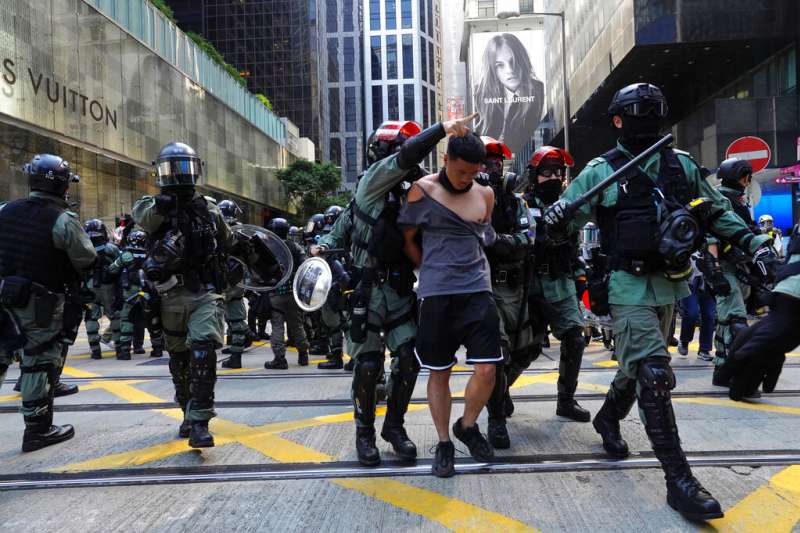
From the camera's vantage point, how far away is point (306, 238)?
922 cm

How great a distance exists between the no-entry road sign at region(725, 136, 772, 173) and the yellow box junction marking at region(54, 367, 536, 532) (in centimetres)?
703

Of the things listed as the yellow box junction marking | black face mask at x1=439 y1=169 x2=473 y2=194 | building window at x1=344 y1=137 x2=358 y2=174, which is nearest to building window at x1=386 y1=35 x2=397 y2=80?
building window at x1=344 y1=137 x2=358 y2=174

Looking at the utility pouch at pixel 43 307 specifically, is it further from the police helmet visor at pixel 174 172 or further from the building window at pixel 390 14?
the building window at pixel 390 14

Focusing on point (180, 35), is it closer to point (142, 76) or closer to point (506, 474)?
point (142, 76)

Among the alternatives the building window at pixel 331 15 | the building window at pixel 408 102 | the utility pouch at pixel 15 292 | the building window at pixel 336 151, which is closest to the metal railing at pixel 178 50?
the utility pouch at pixel 15 292

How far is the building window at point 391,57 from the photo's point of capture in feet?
329

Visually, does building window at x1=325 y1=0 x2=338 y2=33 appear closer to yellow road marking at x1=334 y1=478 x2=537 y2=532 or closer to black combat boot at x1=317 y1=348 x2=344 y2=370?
black combat boot at x1=317 y1=348 x2=344 y2=370

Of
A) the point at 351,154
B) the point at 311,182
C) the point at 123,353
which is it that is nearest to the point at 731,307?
the point at 123,353

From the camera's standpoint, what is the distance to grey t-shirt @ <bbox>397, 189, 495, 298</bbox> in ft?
10.8

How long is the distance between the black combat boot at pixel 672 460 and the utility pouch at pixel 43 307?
11.9 feet

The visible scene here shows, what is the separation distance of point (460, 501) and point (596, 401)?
236 centimetres

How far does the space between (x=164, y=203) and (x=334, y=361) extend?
12.1ft

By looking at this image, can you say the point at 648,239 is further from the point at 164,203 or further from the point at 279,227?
the point at 279,227

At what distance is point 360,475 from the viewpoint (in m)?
3.32
